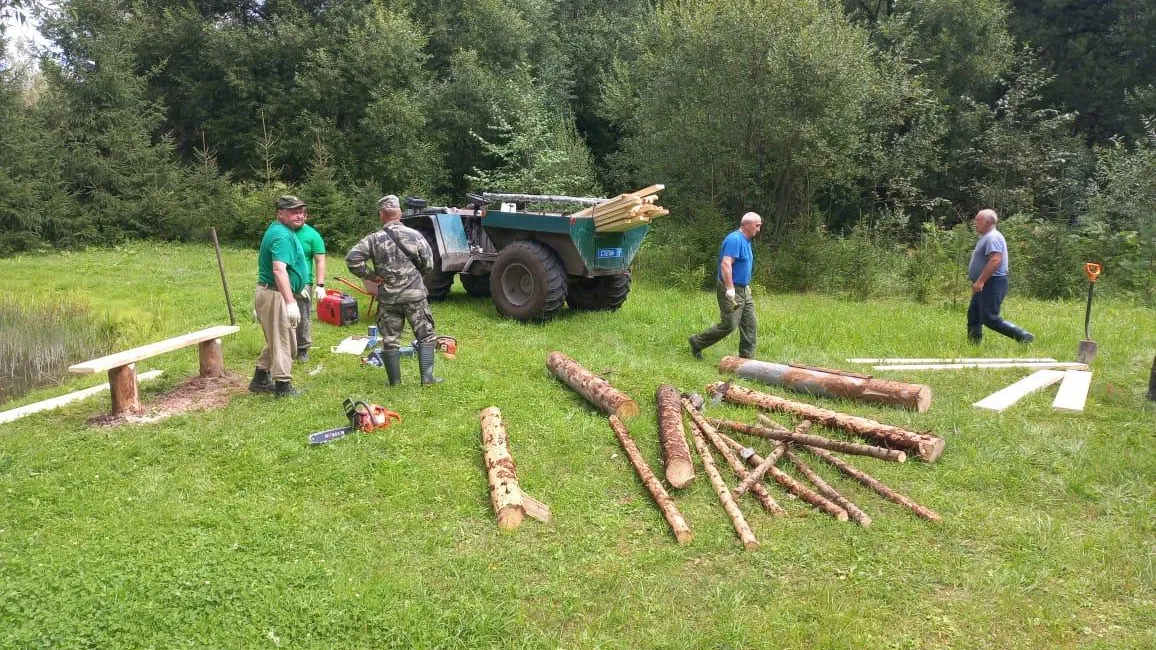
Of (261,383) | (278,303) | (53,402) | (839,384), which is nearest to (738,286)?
(839,384)

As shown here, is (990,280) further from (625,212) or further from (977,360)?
(625,212)

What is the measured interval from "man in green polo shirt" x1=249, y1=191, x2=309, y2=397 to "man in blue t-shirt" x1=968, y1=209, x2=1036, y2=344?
22.5 feet

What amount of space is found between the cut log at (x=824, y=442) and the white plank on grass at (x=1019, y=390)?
1.57 meters

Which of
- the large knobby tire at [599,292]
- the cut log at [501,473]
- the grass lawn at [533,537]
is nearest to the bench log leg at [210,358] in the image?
the grass lawn at [533,537]

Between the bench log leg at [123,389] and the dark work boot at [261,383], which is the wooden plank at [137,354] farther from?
the dark work boot at [261,383]

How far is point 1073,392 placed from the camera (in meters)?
6.15

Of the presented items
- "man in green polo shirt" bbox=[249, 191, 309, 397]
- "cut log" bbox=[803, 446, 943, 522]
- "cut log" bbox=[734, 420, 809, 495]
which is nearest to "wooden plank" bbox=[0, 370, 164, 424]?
"man in green polo shirt" bbox=[249, 191, 309, 397]

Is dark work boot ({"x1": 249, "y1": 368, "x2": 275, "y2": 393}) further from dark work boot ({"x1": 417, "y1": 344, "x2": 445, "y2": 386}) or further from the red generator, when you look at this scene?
the red generator

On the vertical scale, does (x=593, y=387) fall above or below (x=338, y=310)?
below

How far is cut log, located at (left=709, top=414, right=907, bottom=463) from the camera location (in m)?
4.88

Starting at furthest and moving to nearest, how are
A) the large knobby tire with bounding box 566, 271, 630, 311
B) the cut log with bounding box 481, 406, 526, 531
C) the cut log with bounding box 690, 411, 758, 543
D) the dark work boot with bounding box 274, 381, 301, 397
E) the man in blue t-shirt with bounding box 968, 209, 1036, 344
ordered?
1. the large knobby tire with bounding box 566, 271, 630, 311
2. the man in blue t-shirt with bounding box 968, 209, 1036, 344
3. the dark work boot with bounding box 274, 381, 301, 397
4. the cut log with bounding box 481, 406, 526, 531
5. the cut log with bounding box 690, 411, 758, 543

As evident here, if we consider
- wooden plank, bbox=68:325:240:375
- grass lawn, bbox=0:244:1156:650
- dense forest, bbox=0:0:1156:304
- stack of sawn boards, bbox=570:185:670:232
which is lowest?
grass lawn, bbox=0:244:1156:650

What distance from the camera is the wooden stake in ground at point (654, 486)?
4.02 metres

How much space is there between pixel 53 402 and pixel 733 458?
5.74 metres
